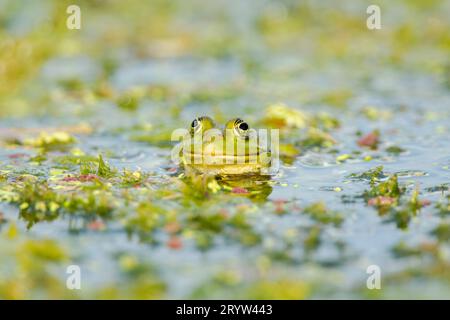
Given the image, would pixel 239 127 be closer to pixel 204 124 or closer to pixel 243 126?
pixel 243 126

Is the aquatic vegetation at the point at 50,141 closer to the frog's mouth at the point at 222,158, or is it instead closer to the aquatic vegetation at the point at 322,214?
the frog's mouth at the point at 222,158

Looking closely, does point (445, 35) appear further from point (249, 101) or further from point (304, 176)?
point (304, 176)

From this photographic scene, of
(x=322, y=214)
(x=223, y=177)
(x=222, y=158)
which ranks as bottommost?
(x=322, y=214)

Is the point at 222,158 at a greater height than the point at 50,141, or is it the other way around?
the point at 50,141

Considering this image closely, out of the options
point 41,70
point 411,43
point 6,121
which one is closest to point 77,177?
point 6,121

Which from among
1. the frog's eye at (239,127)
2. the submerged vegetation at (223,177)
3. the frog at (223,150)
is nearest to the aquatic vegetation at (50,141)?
the submerged vegetation at (223,177)

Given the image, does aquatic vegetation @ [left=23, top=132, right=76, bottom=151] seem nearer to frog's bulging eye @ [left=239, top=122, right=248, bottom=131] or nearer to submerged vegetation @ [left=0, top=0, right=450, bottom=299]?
submerged vegetation @ [left=0, top=0, right=450, bottom=299]

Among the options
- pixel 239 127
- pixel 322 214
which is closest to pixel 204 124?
pixel 239 127
